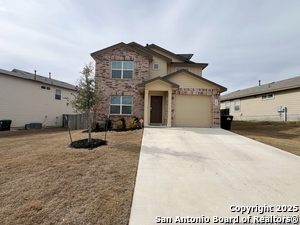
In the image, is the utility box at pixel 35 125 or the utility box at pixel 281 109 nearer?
the utility box at pixel 35 125

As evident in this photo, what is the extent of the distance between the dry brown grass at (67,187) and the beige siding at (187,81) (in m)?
8.41

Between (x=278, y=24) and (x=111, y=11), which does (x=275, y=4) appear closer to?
(x=278, y=24)

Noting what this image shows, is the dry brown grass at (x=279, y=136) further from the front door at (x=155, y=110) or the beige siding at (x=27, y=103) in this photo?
the beige siding at (x=27, y=103)

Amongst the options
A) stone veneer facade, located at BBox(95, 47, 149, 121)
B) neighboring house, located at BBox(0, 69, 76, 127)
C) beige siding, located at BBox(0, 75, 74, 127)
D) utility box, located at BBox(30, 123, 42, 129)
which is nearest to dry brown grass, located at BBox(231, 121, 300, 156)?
stone veneer facade, located at BBox(95, 47, 149, 121)

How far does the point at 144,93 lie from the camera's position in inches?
491

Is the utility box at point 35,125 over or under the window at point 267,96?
under

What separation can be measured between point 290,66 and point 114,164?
24.1 m

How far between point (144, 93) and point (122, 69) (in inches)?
106

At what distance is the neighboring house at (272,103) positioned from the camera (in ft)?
51.9

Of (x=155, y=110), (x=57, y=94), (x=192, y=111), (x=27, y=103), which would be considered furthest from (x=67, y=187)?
(x=57, y=94)

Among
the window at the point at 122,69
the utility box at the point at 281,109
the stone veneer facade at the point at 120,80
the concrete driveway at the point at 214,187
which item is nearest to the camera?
the concrete driveway at the point at 214,187

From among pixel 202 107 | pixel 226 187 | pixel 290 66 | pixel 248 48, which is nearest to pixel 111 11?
pixel 202 107

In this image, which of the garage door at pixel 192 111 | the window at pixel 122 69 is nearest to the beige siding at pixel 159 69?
the window at pixel 122 69

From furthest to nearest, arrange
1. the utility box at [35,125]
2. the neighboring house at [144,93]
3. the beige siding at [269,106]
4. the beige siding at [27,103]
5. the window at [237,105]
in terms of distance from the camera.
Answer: the window at [237,105] < the utility box at [35,125] < the beige siding at [269,106] < the beige siding at [27,103] < the neighboring house at [144,93]
